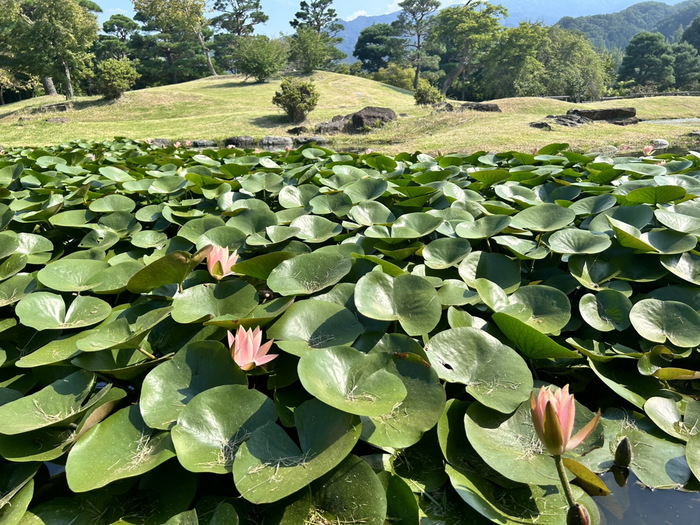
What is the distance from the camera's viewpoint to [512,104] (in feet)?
56.2

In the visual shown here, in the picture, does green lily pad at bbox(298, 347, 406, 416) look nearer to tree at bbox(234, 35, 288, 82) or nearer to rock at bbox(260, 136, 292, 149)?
rock at bbox(260, 136, 292, 149)

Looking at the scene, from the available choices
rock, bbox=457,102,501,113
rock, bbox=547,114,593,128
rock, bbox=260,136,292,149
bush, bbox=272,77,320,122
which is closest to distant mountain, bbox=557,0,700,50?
rock, bbox=457,102,501,113

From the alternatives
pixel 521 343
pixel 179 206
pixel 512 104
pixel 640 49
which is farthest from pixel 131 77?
pixel 640 49

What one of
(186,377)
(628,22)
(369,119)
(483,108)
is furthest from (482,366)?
(628,22)

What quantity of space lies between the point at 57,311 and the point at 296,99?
58.3 feet

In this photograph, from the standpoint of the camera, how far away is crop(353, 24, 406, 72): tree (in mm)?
50125

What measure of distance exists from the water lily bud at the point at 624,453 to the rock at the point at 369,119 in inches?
561

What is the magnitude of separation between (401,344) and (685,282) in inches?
38.2

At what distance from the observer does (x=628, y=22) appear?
148 metres

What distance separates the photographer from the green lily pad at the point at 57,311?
1021 mm

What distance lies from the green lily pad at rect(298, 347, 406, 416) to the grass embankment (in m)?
8.25

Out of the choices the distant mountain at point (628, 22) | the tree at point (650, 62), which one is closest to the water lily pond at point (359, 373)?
the tree at point (650, 62)

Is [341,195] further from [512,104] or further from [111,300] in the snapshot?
[512,104]

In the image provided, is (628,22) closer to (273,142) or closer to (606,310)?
(273,142)
